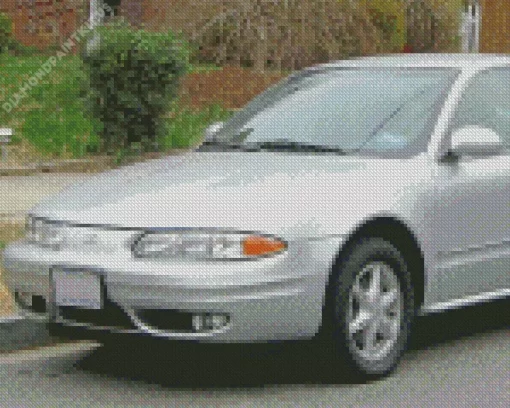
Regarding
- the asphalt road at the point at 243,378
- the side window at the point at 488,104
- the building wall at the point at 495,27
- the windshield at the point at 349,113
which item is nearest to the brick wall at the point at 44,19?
the building wall at the point at 495,27

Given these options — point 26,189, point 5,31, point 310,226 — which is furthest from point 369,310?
point 5,31

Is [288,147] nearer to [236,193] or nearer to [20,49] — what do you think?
[236,193]

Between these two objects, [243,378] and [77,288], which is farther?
[243,378]

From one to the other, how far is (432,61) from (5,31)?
17522mm

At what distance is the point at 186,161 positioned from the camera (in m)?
8.12

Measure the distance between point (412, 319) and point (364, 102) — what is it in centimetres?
135

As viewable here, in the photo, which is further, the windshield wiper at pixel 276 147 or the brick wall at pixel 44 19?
the brick wall at pixel 44 19

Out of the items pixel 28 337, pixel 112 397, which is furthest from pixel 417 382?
pixel 28 337

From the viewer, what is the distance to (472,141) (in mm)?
7785

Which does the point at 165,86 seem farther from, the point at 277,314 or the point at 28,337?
A: the point at 277,314

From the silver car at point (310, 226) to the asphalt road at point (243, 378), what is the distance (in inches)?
9.2

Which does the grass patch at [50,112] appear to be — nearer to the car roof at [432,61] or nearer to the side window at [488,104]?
the car roof at [432,61]

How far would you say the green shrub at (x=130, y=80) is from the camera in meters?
15.8

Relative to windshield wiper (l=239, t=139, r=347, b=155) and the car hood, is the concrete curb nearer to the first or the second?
the car hood
